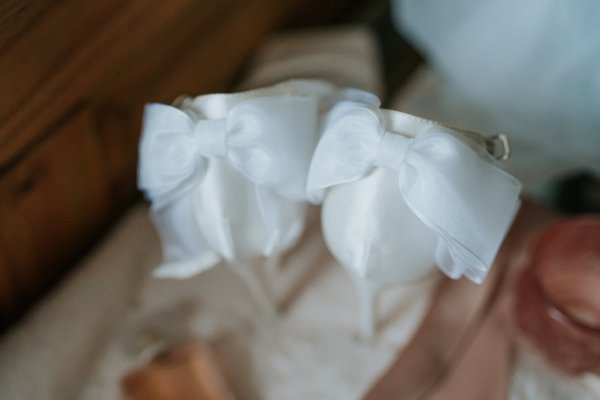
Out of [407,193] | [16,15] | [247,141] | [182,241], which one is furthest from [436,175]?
[16,15]

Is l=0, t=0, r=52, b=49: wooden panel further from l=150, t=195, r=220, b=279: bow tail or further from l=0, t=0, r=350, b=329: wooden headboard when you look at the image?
l=150, t=195, r=220, b=279: bow tail

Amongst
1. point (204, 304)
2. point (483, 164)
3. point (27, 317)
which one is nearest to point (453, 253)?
point (483, 164)

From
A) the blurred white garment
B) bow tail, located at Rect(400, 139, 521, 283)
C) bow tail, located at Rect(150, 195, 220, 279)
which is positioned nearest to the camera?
bow tail, located at Rect(400, 139, 521, 283)

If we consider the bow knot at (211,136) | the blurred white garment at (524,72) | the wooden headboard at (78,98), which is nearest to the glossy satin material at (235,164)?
the bow knot at (211,136)

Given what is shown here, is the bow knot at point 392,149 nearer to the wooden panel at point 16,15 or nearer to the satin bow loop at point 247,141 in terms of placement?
the satin bow loop at point 247,141

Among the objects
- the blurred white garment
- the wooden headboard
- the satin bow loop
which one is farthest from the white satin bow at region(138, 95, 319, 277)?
the blurred white garment

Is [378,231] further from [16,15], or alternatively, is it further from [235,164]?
[16,15]

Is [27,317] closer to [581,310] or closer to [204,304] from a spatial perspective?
[204,304]
